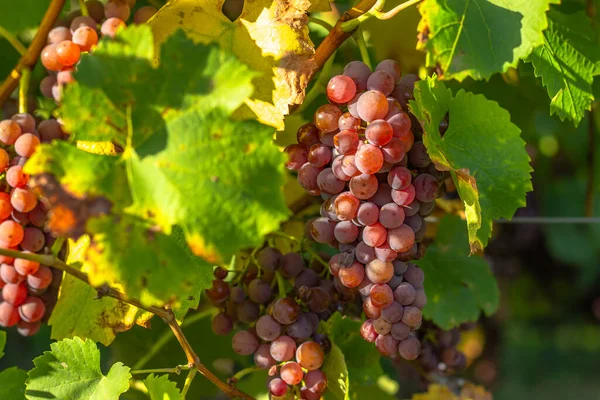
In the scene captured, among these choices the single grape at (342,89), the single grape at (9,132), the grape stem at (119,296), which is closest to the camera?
the grape stem at (119,296)

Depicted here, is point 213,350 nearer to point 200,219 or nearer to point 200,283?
point 200,283

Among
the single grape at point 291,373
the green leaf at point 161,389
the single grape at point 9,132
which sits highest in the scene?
the single grape at point 9,132

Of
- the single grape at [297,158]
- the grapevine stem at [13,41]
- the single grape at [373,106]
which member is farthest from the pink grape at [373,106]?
the grapevine stem at [13,41]

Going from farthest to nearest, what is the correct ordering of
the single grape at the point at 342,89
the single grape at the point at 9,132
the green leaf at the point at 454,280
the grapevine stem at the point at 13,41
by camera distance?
the green leaf at the point at 454,280 → the grapevine stem at the point at 13,41 → the single grape at the point at 9,132 → the single grape at the point at 342,89

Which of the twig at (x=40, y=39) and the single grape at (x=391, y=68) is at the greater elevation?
the single grape at (x=391, y=68)

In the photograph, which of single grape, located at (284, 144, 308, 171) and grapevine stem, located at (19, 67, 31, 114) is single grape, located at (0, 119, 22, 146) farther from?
single grape, located at (284, 144, 308, 171)

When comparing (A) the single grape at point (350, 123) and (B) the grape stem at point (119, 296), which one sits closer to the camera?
(B) the grape stem at point (119, 296)

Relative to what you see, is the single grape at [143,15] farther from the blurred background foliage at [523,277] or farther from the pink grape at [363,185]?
the pink grape at [363,185]
